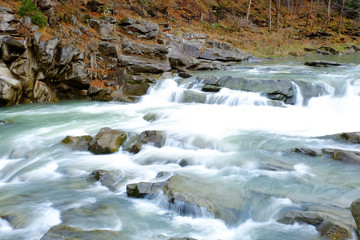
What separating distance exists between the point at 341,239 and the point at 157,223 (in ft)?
8.01

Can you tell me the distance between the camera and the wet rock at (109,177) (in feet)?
18.7

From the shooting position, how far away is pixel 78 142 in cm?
777

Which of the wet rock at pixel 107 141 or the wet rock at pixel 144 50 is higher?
the wet rock at pixel 144 50

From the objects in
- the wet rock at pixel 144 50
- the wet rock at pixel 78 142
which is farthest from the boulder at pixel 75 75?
the wet rock at pixel 78 142

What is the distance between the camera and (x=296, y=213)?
167 inches

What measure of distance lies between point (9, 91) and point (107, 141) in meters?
6.27

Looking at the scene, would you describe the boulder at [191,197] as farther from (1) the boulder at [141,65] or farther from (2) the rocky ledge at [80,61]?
(1) the boulder at [141,65]

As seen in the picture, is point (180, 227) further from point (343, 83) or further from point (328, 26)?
point (328, 26)

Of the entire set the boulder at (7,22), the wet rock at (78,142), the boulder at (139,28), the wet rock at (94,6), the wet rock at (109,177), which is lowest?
the wet rock at (109,177)

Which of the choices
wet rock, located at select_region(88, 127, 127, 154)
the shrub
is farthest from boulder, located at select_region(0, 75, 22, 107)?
wet rock, located at select_region(88, 127, 127, 154)

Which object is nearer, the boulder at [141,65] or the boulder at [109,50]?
the boulder at [141,65]

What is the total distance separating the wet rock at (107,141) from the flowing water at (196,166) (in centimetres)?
22

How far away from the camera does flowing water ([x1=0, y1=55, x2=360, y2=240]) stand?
4.45 m

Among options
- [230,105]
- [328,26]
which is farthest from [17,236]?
[328,26]
